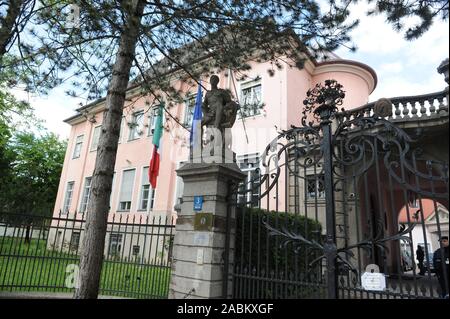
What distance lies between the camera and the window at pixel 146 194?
16312mm

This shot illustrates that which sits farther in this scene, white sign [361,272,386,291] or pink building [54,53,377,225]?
pink building [54,53,377,225]

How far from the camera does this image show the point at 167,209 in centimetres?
1527

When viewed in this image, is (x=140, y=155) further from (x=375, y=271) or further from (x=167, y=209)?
(x=375, y=271)

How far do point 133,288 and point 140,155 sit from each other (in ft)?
37.4

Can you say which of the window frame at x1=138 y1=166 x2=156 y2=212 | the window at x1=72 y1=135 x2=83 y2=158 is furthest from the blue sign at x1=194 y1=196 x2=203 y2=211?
the window at x1=72 y1=135 x2=83 y2=158

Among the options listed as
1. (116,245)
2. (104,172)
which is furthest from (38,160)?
(104,172)

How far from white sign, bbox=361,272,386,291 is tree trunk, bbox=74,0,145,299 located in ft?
12.0

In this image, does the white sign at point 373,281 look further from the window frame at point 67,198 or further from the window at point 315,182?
the window frame at point 67,198

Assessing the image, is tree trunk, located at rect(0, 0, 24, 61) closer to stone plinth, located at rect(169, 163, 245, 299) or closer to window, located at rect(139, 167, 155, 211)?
stone plinth, located at rect(169, 163, 245, 299)

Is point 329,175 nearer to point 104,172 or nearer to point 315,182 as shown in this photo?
point 315,182

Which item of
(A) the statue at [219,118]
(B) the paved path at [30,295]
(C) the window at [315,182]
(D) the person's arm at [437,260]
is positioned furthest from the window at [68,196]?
(D) the person's arm at [437,260]

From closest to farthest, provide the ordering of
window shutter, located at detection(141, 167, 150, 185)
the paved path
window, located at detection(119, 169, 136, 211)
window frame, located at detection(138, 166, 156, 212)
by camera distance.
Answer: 1. the paved path
2. window frame, located at detection(138, 166, 156, 212)
3. window shutter, located at detection(141, 167, 150, 185)
4. window, located at detection(119, 169, 136, 211)

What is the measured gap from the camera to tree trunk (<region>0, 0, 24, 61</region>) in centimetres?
519

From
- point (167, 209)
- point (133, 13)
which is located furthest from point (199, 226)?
point (167, 209)
